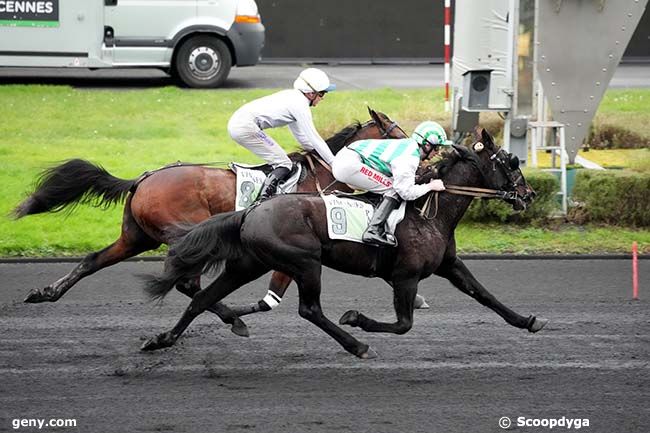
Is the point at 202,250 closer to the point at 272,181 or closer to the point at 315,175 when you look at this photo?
the point at 272,181

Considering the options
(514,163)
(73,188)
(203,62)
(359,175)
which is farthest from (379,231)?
(203,62)

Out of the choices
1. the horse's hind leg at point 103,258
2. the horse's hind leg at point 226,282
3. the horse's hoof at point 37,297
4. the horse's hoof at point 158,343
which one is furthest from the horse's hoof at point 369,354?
the horse's hoof at point 37,297

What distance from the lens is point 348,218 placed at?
307 inches

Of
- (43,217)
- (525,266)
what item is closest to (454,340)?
(525,266)

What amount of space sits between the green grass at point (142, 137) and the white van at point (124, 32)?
0.61m

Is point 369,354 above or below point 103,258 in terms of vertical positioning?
below

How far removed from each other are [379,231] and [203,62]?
12.3m

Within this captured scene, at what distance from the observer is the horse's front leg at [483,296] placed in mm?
8258

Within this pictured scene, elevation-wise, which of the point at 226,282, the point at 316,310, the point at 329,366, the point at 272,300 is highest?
the point at 226,282

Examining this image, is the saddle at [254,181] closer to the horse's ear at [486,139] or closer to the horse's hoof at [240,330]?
the horse's hoof at [240,330]

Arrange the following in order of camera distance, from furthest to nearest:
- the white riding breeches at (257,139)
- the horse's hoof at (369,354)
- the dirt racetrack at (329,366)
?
the white riding breeches at (257,139) < the horse's hoof at (369,354) < the dirt racetrack at (329,366)

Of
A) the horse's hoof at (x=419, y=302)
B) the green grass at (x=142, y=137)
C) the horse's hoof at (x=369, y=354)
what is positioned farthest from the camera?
the green grass at (x=142, y=137)

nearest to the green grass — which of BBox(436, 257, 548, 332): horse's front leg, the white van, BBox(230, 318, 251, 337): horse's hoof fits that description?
the white van

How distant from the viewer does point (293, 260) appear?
7.63m
